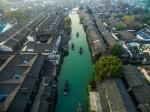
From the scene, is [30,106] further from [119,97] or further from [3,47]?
[3,47]

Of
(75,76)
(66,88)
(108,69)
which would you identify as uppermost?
(108,69)

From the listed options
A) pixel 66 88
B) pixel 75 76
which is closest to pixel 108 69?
pixel 66 88

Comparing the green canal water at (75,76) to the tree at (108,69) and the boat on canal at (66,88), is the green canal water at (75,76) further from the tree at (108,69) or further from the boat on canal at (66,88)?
the tree at (108,69)

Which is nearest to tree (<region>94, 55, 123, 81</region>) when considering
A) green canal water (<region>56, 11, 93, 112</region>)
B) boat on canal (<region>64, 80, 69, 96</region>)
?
green canal water (<region>56, 11, 93, 112</region>)

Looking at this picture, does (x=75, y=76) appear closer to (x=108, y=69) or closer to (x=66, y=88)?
(x=66, y=88)

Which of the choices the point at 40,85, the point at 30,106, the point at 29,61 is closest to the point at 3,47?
the point at 29,61

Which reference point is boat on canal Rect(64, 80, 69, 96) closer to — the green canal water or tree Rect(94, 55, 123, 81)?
the green canal water

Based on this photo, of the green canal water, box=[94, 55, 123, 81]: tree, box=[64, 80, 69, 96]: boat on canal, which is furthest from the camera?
box=[64, 80, 69, 96]: boat on canal

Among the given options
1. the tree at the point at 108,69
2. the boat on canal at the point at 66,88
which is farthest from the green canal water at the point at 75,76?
the tree at the point at 108,69
